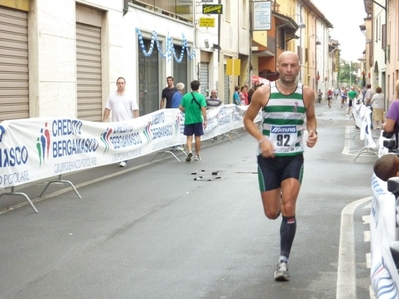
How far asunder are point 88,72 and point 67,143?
9.77 meters

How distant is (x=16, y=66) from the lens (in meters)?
17.4

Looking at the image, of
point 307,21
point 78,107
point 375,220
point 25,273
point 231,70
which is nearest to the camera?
point 375,220

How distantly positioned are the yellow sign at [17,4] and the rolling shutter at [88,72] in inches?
128

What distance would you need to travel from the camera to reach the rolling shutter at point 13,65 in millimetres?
16656

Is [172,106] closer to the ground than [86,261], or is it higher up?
higher up

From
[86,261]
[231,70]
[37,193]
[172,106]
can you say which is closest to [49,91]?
[172,106]

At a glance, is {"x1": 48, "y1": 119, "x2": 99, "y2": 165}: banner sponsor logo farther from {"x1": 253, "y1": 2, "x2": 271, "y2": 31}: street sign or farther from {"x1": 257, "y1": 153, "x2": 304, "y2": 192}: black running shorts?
{"x1": 253, "y1": 2, "x2": 271, "y2": 31}: street sign

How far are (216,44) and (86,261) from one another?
2933 cm

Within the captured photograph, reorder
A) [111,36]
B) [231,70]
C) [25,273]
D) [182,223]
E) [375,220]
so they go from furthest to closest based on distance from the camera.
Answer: [231,70] < [111,36] < [182,223] < [25,273] < [375,220]

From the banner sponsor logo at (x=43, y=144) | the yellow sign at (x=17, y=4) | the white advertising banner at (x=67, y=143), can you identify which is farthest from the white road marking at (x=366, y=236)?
the yellow sign at (x=17, y=4)

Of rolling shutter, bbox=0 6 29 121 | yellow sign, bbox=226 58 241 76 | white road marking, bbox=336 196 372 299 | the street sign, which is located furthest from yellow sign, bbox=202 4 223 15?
white road marking, bbox=336 196 372 299

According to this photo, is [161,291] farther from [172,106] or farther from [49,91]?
[172,106]

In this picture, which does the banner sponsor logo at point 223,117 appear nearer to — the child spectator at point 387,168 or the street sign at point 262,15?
the street sign at point 262,15

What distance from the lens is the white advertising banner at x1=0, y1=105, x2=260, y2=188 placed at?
1027 cm
